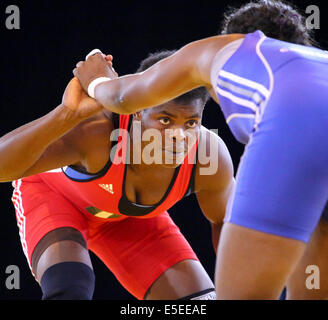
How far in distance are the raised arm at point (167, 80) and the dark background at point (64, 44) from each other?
5.20 feet

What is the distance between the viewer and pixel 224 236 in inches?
44.2

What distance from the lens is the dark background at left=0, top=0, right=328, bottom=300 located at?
10.2 feet

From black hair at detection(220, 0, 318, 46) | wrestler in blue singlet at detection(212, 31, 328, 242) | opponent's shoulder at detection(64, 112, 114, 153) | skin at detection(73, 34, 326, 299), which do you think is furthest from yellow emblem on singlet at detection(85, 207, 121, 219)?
wrestler in blue singlet at detection(212, 31, 328, 242)

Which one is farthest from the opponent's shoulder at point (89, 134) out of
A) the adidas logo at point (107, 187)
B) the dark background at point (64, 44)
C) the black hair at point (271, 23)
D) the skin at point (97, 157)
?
the dark background at point (64, 44)

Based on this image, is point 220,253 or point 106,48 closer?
point 220,253

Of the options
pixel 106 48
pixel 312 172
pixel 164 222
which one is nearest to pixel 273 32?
pixel 312 172

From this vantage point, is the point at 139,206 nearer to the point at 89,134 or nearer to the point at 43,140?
the point at 89,134

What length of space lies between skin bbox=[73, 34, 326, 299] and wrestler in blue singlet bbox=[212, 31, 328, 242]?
26mm

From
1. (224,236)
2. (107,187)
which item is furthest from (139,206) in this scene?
(224,236)

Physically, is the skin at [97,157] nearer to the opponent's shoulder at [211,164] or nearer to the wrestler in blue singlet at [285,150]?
the opponent's shoulder at [211,164]

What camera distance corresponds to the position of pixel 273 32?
141 centimetres

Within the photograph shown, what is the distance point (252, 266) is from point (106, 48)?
230cm

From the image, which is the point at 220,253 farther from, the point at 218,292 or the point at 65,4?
the point at 65,4
